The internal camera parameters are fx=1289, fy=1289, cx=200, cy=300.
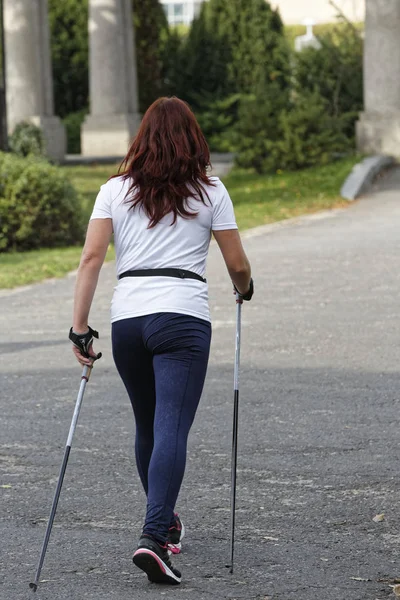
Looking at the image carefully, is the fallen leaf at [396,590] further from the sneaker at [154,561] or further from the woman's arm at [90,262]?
the woman's arm at [90,262]

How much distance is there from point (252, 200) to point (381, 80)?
614cm

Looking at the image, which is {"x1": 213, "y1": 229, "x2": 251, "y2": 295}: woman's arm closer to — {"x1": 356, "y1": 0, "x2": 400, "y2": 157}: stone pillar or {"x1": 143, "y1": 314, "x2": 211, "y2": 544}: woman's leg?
{"x1": 143, "y1": 314, "x2": 211, "y2": 544}: woman's leg

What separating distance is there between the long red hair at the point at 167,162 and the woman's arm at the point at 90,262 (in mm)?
143

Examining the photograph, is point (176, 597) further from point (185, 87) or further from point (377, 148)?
point (185, 87)

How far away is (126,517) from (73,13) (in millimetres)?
32538

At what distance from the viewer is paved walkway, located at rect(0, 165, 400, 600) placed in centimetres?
468

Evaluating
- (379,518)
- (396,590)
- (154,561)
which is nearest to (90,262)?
(154,561)

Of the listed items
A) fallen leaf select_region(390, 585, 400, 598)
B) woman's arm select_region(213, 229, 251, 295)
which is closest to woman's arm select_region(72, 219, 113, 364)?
woman's arm select_region(213, 229, 251, 295)

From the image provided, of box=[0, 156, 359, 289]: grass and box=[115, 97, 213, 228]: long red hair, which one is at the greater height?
box=[115, 97, 213, 228]: long red hair

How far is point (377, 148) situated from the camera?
26219mm

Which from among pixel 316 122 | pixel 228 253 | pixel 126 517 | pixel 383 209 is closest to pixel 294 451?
pixel 126 517

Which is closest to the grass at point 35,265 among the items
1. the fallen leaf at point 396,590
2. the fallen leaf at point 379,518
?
the fallen leaf at point 379,518

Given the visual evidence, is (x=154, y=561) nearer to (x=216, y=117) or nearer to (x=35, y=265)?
(x=35, y=265)

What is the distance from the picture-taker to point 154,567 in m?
4.39
